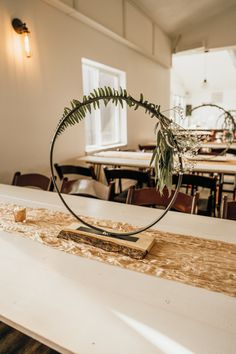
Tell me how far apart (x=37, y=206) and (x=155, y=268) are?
34.8 inches

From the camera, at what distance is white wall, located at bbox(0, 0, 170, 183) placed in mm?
2570

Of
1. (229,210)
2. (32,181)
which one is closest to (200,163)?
(229,210)

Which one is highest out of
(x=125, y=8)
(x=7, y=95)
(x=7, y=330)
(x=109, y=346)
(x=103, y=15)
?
(x=125, y=8)

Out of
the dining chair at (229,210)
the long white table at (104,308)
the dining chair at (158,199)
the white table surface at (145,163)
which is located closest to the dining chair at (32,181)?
the dining chair at (158,199)

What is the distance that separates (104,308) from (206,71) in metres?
10.3

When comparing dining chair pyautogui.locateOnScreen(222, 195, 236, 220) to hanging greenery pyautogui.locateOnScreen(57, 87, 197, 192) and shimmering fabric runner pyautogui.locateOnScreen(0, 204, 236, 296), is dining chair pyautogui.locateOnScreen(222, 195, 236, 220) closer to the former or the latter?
shimmering fabric runner pyautogui.locateOnScreen(0, 204, 236, 296)

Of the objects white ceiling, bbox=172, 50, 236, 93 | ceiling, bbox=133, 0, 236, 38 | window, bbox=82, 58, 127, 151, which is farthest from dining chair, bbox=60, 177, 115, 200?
white ceiling, bbox=172, 50, 236, 93

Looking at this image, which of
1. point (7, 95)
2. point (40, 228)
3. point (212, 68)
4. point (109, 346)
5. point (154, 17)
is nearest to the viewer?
point (109, 346)

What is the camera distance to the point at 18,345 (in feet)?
4.48

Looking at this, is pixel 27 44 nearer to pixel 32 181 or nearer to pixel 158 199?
pixel 32 181

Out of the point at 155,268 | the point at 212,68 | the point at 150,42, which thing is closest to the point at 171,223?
the point at 155,268

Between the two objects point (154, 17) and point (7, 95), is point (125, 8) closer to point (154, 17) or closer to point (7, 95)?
point (154, 17)

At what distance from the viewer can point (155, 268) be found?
34.1 inches

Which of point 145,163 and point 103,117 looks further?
point 103,117
